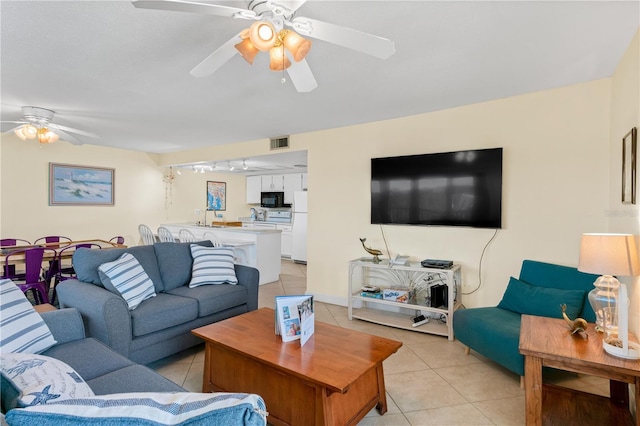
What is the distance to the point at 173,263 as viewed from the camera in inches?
124

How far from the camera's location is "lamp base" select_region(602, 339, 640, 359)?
1.59 metres

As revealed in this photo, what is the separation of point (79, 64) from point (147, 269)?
1719mm

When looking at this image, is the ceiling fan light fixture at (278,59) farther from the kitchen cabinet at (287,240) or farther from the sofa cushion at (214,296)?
the kitchen cabinet at (287,240)

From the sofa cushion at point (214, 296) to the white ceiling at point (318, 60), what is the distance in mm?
1837

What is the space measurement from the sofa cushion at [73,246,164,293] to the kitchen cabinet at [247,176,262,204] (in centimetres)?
523

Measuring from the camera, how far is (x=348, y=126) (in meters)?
4.14

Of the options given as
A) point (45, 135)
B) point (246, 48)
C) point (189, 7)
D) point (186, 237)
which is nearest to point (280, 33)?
point (246, 48)

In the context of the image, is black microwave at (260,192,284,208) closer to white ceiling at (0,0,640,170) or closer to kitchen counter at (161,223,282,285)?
kitchen counter at (161,223,282,285)

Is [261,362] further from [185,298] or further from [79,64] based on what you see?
[79,64]

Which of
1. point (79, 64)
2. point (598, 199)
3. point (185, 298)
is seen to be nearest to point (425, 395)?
point (185, 298)

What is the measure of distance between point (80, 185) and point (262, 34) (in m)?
5.49

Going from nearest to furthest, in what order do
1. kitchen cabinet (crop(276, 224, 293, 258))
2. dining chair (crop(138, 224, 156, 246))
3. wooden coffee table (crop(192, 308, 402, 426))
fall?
wooden coffee table (crop(192, 308, 402, 426)) < dining chair (crop(138, 224, 156, 246)) < kitchen cabinet (crop(276, 224, 293, 258))

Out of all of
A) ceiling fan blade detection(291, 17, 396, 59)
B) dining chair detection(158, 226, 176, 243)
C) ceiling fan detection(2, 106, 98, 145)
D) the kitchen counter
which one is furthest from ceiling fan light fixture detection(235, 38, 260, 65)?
dining chair detection(158, 226, 176, 243)

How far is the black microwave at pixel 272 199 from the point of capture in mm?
7754
